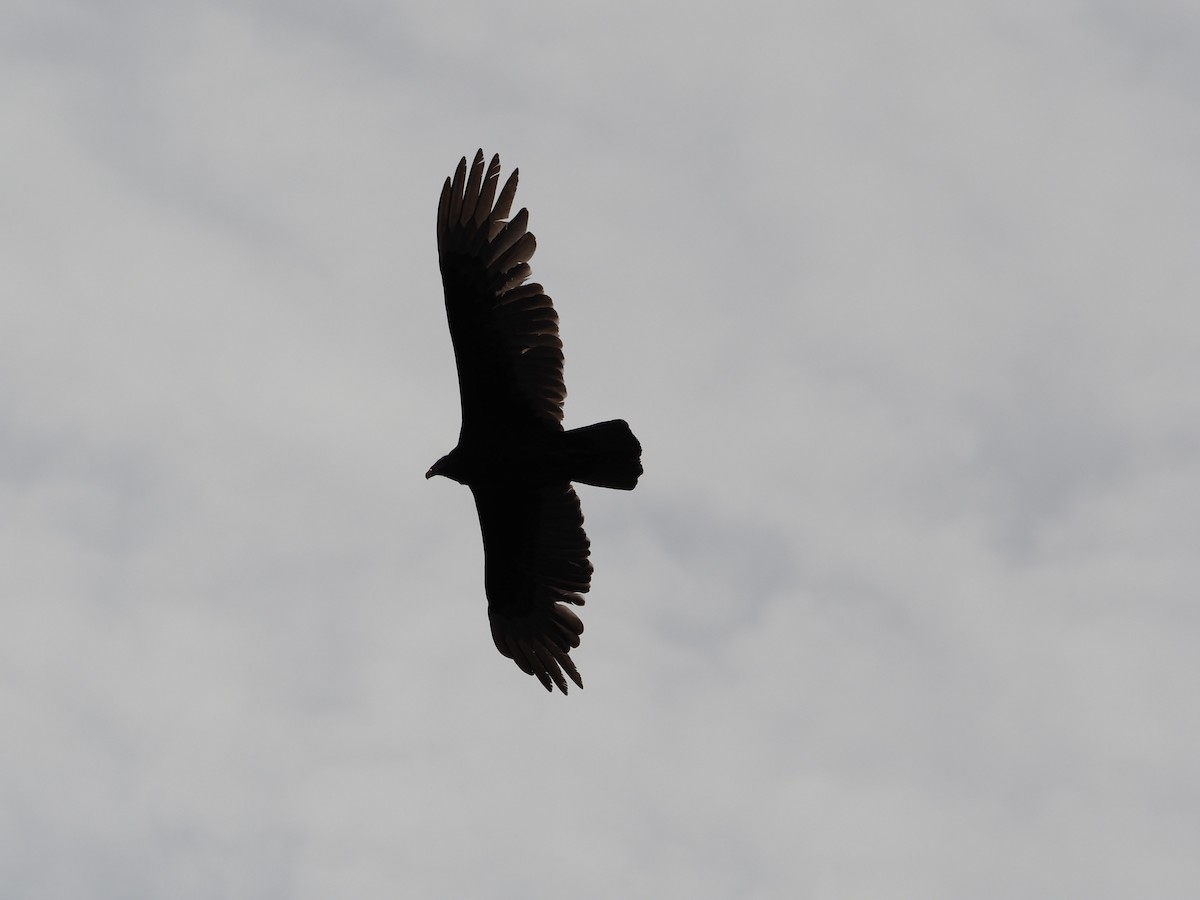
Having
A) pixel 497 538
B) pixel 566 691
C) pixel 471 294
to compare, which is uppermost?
pixel 471 294

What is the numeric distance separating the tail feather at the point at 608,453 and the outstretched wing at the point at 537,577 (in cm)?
111

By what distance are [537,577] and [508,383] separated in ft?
7.45

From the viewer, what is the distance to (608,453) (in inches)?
567

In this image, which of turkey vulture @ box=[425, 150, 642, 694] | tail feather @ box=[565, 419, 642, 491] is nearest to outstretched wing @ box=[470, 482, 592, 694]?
turkey vulture @ box=[425, 150, 642, 694]

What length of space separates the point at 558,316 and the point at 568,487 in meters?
1.81

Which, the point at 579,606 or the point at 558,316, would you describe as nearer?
the point at 558,316

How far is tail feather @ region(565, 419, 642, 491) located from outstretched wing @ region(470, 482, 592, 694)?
3.64 feet

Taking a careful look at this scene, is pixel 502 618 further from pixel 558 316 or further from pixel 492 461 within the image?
pixel 558 316

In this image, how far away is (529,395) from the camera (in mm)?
14789

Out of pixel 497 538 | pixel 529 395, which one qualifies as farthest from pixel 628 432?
pixel 497 538

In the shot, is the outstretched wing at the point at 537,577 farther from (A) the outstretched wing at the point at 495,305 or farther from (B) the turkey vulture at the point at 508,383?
(A) the outstretched wing at the point at 495,305

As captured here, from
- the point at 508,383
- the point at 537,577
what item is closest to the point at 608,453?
the point at 508,383

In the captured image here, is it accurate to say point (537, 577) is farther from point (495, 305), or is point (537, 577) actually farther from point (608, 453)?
point (495, 305)

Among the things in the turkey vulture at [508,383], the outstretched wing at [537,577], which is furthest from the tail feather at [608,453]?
the outstretched wing at [537,577]
